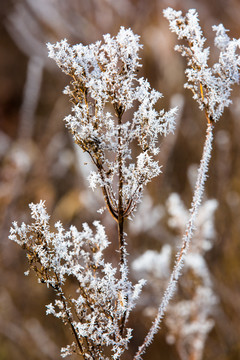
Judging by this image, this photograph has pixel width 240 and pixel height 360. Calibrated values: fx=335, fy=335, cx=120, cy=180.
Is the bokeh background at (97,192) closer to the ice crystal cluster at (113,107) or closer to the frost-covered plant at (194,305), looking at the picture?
the frost-covered plant at (194,305)

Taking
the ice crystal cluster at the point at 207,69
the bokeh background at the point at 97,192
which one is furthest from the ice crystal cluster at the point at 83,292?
the bokeh background at the point at 97,192

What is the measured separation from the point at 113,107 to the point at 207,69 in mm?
223

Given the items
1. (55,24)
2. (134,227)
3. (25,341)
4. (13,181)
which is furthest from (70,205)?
(55,24)

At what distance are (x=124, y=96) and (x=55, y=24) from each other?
392 centimetres

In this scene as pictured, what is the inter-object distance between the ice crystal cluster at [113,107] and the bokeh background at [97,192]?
4.54 feet

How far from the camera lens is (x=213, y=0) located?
3896mm

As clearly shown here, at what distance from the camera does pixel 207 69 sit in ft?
2.40

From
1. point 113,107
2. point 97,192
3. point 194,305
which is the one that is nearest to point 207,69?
point 113,107

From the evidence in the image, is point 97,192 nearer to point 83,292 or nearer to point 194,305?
point 194,305

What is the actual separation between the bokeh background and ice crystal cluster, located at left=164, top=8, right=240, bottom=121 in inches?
56.1

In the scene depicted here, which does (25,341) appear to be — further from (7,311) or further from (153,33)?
(153,33)

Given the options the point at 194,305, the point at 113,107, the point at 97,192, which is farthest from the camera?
the point at 97,192

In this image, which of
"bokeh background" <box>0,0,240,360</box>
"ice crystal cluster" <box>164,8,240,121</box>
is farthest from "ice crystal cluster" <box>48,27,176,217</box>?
"bokeh background" <box>0,0,240,360</box>

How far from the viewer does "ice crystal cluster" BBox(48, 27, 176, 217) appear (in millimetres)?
694
